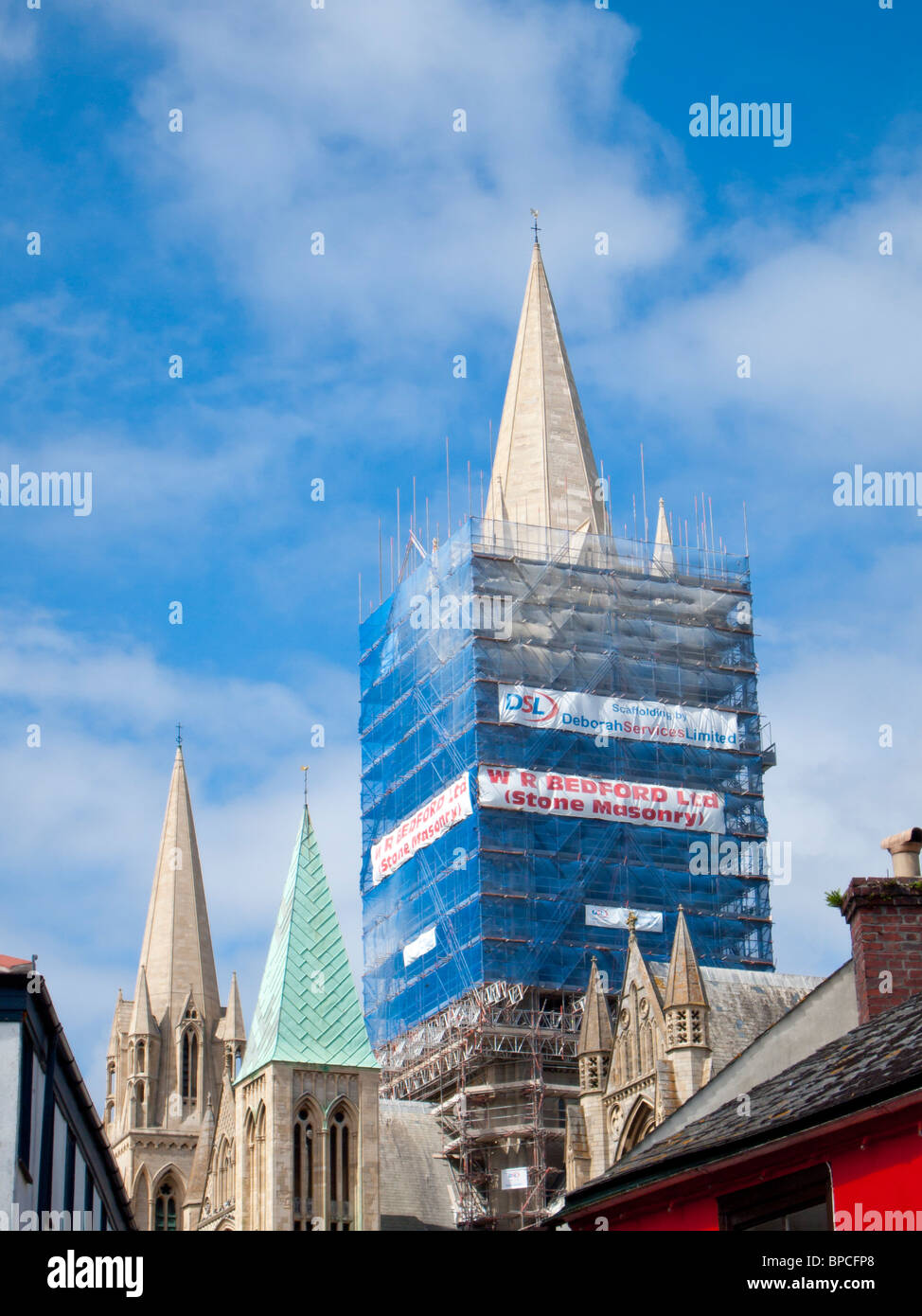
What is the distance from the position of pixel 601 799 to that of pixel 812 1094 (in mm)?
47869

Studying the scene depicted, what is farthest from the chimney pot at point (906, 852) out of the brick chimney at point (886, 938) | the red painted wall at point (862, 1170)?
the red painted wall at point (862, 1170)

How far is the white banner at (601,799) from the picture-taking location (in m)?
Answer: 61.7

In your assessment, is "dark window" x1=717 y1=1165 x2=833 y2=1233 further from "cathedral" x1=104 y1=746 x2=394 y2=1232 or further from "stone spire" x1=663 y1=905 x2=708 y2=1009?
"cathedral" x1=104 y1=746 x2=394 y2=1232

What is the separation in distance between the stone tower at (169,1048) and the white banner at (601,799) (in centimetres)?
2492

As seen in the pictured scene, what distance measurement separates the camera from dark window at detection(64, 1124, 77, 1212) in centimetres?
2555

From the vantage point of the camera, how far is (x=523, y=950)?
59906 mm

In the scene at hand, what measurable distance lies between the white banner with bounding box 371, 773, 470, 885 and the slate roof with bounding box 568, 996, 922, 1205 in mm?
44024

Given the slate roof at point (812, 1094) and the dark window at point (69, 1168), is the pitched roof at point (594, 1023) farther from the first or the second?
the slate roof at point (812, 1094)

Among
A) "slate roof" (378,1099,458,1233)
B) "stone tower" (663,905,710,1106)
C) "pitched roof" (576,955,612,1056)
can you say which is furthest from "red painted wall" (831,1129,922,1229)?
"slate roof" (378,1099,458,1233)

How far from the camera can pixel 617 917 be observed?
60906mm

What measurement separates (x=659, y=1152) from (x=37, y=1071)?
27.9 ft

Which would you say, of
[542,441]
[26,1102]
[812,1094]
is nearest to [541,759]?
[542,441]

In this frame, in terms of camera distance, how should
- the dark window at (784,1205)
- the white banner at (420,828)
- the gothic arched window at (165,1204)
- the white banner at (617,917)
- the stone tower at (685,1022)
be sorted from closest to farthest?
the dark window at (784,1205) < the stone tower at (685,1022) < the white banner at (617,917) < the white banner at (420,828) < the gothic arched window at (165,1204)
